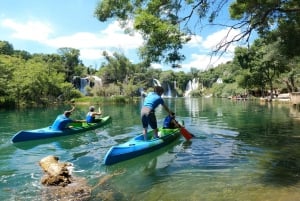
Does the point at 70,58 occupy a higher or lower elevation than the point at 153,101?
higher

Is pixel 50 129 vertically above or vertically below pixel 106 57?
below

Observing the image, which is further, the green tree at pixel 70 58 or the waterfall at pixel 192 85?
the waterfall at pixel 192 85

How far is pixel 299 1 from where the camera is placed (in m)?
12.0

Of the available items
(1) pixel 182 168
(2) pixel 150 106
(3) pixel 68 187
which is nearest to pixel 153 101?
(2) pixel 150 106

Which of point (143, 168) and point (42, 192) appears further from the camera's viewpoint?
point (143, 168)

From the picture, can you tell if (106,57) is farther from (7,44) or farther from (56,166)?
(56,166)

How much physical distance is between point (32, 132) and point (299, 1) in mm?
12694

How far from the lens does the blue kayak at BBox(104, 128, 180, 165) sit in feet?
36.0

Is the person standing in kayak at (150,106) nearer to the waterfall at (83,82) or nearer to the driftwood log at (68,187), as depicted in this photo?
the driftwood log at (68,187)

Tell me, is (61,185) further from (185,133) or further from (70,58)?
(70,58)

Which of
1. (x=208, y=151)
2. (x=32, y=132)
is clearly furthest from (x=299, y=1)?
(x=32, y=132)

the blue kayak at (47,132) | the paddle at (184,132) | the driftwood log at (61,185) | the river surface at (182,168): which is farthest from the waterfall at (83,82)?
the driftwood log at (61,185)

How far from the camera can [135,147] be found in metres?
11.9

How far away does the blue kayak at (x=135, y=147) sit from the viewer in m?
11.0
